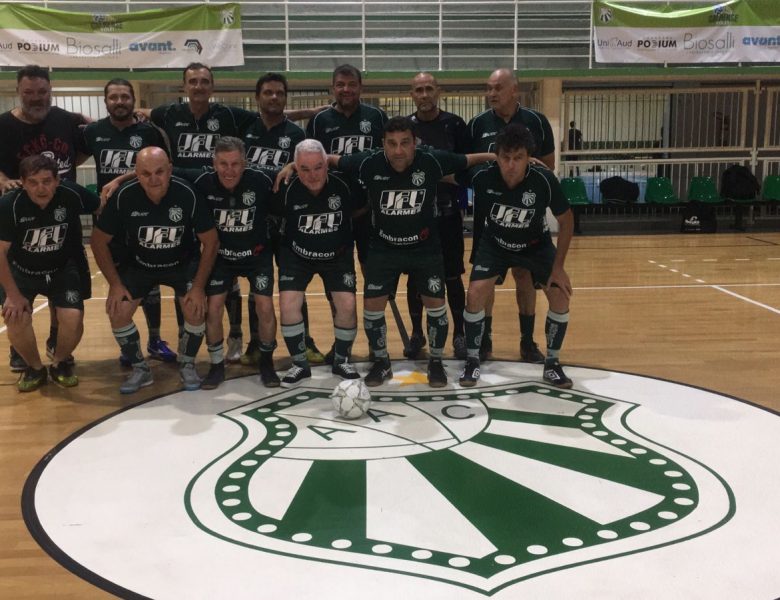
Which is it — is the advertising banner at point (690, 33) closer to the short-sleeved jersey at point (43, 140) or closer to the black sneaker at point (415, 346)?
the black sneaker at point (415, 346)

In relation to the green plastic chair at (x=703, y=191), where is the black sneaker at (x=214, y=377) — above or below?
below

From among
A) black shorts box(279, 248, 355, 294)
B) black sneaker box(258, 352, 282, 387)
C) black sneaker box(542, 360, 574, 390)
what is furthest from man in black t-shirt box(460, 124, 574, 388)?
black sneaker box(258, 352, 282, 387)

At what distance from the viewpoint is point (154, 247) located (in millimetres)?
4621

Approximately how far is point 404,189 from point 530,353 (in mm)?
1495

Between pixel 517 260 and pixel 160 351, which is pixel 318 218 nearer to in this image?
pixel 517 260

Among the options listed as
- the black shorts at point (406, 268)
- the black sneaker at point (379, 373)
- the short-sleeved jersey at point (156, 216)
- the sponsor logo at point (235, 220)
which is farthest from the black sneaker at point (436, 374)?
the short-sleeved jersey at point (156, 216)

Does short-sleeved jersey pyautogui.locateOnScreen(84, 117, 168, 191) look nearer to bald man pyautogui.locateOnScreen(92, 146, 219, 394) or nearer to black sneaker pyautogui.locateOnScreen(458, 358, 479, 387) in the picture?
bald man pyautogui.locateOnScreen(92, 146, 219, 394)

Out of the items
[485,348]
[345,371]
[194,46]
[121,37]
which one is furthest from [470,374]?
[121,37]

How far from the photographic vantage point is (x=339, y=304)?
474 centimetres

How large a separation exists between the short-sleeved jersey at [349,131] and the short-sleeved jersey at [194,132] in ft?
1.53

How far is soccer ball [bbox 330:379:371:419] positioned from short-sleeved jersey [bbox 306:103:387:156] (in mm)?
1709

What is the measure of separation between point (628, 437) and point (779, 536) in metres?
1.00

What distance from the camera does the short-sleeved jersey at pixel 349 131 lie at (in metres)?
5.00

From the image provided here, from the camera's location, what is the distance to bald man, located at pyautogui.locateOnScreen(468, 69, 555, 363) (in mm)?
4895
